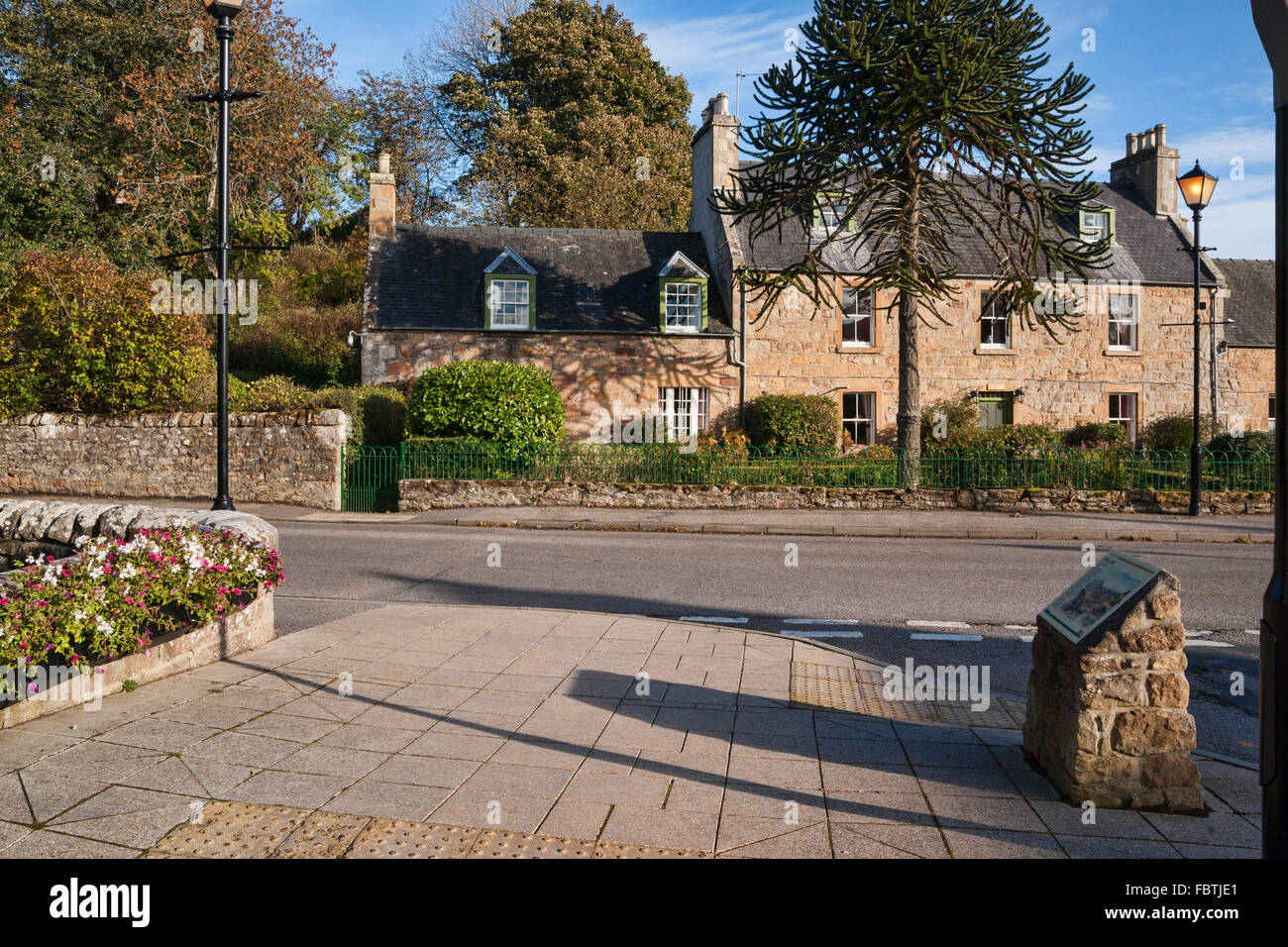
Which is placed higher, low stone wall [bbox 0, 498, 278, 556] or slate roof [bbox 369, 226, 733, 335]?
slate roof [bbox 369, 226, 733, 335]

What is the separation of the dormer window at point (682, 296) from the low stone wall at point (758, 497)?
8058 mm

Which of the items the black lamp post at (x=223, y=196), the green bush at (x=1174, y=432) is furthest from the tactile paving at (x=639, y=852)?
the green bush at (x=1174, y=432)

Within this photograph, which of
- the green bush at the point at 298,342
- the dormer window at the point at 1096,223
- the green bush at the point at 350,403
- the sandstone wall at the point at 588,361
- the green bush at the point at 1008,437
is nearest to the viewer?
the green bush at the point at 350,403

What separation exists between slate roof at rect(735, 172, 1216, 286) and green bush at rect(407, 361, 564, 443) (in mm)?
9007

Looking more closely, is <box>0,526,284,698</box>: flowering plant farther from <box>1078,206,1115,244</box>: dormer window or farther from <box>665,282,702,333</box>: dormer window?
<box>1078,206,1115,244</box>: dormer window

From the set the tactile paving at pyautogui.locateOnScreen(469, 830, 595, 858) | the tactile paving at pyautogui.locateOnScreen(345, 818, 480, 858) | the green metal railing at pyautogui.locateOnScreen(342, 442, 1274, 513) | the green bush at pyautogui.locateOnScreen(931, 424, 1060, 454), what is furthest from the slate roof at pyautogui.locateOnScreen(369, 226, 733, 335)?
the tactile paving at pyautogui.locateOnScreen(469, 830, 595, 858)

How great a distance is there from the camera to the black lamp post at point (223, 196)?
9523 millimetres

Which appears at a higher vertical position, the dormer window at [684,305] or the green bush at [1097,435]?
the dormer window at [684,305]

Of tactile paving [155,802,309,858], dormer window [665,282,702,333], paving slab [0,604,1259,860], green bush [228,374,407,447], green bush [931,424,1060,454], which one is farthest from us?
dormer window [665,282,702,333]

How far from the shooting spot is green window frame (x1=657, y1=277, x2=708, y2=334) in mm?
26266

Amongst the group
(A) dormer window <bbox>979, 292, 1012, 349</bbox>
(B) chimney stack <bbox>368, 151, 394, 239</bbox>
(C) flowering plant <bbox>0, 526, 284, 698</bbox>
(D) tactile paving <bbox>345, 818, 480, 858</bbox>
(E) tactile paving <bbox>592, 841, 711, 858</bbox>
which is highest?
(B) chimney stack <bbox>368, 151, 394, 239</bbox>

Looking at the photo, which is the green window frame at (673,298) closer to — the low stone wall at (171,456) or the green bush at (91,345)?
the low stone wall at (171,456)

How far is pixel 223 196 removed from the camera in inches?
389
